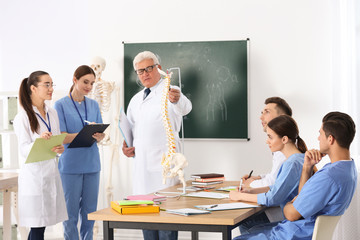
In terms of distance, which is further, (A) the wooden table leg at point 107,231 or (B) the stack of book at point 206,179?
A: (B) the stack of book at point 206,179

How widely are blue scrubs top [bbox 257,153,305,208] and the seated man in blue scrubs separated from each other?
111mm

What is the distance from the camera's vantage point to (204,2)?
16.5 feet

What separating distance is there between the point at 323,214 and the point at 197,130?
270 cm

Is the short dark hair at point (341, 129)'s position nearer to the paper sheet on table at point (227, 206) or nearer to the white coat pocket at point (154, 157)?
the paper sheet on table at point (227, 206)

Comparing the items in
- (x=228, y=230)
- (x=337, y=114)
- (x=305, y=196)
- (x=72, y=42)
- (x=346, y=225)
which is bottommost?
(x=346, y=225)

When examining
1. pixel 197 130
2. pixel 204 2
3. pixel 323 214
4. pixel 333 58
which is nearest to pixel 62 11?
pixel 204 2

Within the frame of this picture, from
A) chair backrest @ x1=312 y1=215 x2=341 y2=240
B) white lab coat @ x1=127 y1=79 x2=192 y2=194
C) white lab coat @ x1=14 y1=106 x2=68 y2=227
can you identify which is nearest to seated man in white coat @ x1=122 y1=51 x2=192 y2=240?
white lab coat @ x1=127 y1=79 x2=192 y2=194

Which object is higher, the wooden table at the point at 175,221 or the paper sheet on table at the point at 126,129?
the paper sheet on table at the point at 126,129

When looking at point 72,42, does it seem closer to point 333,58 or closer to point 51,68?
point 51,68

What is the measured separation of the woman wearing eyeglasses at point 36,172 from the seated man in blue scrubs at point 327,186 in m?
1.61

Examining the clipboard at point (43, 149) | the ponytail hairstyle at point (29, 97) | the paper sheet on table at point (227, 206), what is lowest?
the paper sheet on table at point (227, 206)

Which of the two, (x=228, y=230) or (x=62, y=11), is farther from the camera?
(x=62, y=11)

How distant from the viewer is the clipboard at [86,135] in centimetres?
361

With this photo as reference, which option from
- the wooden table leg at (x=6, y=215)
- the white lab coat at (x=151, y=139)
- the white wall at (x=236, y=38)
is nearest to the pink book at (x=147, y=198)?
the white lab coat at (x=151, y=139)
